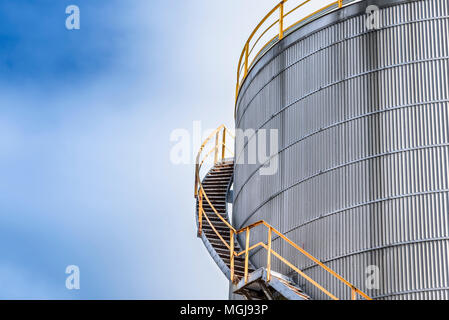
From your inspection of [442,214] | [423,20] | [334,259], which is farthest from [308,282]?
[423,20]

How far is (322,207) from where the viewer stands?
21.3m

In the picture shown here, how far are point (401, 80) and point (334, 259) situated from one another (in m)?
4.17

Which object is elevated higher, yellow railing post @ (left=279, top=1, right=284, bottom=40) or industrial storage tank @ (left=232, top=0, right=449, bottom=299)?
yellow railing post @ (left=279, top=1, right=284, bottom=40)

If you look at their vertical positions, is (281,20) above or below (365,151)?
above

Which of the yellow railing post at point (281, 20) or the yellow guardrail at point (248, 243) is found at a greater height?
the yellow railing post at point (281, 20)

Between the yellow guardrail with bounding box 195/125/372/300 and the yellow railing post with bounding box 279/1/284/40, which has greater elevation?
the yellow railing post with bounding box 279/1/284/40

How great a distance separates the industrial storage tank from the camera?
Answer: 19.8 metres

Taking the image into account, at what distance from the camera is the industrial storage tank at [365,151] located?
1981 cm

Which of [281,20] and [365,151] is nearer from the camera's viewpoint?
[365,151]

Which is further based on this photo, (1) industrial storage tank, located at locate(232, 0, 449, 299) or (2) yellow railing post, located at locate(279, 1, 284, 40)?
(2) yellow railing post, located at locate(279, 1, 284, 40)

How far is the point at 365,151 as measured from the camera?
825 inches

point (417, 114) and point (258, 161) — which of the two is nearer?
point (417, 114)

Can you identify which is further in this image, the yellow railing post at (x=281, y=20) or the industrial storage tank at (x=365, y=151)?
the yellow railing post at (x=281, y=20)
